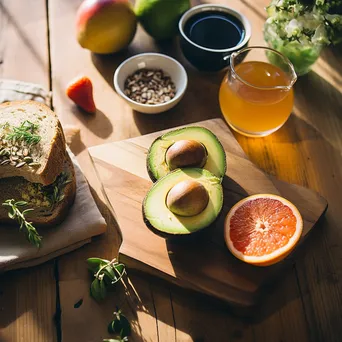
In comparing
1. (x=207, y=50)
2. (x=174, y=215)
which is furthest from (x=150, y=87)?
(x=174, y=215)

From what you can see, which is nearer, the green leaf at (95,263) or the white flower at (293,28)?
the green leaf at (95,263)

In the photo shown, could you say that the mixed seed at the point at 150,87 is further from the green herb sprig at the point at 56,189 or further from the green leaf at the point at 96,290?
the green leaf at the point at 96,290

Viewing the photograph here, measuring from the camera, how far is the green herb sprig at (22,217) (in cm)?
110

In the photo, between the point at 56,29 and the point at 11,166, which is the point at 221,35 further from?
the point at 11,166

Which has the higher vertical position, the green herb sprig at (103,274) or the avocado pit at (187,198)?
the avocado pit at (187,198)

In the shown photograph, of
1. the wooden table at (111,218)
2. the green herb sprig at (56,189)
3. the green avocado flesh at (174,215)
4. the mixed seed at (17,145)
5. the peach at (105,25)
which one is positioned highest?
the mixed seed at (17,145)

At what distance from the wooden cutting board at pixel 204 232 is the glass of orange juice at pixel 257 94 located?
67mm

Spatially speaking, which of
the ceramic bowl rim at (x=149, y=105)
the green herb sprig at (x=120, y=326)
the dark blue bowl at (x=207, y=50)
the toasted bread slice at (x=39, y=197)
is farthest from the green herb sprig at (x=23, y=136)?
the dark blue bowl at (x=207, y=50)

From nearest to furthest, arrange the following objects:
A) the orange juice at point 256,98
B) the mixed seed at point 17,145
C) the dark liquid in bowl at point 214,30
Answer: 1. the mixed seed at point 17,145
2. the orange juice at point 256,98
3. the dark liquid in bowl at point 214,30

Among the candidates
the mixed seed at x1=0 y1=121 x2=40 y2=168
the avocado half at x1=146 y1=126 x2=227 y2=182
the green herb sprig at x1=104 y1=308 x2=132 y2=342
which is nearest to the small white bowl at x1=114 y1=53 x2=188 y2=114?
the avocado half at x1=146 y1=126 x2=227 y2=182

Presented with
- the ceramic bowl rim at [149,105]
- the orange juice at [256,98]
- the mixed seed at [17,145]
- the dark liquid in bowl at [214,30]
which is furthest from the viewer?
the dark liquid in bowl at [214,30]

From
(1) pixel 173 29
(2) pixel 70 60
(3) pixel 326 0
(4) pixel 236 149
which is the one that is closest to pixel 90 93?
(2) pixel 70 60

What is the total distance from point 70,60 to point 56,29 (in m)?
0.15

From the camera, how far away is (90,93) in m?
1.46
